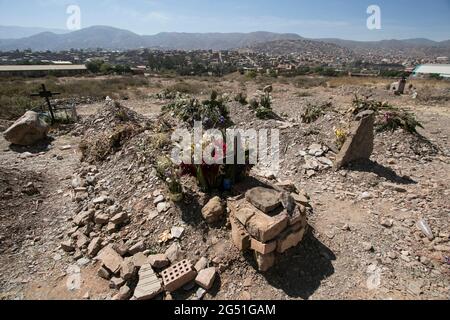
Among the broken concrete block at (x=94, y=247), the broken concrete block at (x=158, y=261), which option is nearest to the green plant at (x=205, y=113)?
the broken concrete block at (x=94, y=247)

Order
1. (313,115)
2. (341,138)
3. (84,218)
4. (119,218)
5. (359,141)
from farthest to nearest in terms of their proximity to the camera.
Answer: (313,115) → (341,138) → (359,141) → (84,218) → (119,218)

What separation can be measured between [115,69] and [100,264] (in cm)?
3626

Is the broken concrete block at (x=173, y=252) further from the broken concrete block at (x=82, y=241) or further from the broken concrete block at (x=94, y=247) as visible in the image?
the broken concrete block at (x=82, y=241)

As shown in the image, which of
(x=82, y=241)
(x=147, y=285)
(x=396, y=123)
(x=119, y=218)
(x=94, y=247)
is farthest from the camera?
(x=396, y=123)

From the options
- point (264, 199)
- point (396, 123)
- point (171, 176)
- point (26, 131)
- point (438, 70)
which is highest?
point (438, 70)

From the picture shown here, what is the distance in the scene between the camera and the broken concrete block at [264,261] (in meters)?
2.92

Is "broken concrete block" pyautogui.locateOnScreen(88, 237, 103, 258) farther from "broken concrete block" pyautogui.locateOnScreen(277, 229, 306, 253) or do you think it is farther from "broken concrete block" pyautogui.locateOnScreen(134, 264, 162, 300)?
"broken concrete block" pyautogui.locateOnScreen(277, 229, 306, 253)

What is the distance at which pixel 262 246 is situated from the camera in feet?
9.23

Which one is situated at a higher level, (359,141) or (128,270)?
(359,141)

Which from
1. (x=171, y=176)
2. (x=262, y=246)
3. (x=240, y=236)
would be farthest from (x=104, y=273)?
(x=262, y=246)

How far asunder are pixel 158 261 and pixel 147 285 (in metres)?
0.31

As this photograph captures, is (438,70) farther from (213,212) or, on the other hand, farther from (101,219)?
(101,219)

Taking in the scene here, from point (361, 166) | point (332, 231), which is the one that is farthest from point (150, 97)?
point (332, 231)
